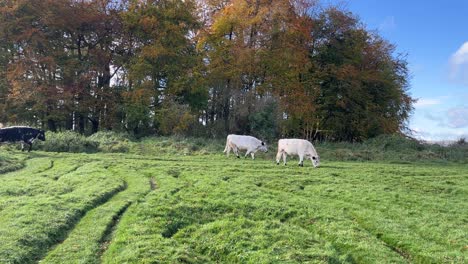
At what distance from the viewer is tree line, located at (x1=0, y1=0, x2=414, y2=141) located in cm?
3909

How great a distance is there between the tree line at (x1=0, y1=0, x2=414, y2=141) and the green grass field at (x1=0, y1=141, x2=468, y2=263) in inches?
796

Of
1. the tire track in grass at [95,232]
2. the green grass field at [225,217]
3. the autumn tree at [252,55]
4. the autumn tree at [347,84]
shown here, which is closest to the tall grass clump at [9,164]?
the green grass field at [225,217]

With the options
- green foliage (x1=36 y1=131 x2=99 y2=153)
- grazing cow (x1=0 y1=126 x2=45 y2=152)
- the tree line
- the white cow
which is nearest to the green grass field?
the white cow

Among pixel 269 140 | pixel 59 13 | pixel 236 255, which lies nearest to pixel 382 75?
pixel 269 140

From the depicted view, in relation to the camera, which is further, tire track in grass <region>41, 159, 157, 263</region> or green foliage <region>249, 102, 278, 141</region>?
green foliage <region>249, 102, 278, 141</region>

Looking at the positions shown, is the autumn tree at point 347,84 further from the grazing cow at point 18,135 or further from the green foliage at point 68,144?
the grazing cow at point 18,135

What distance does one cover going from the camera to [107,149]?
30.6 m

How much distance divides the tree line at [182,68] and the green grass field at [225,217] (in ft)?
66.3

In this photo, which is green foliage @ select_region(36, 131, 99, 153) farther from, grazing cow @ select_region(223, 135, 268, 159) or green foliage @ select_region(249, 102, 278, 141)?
green foliage @ select_region(249, 102, 278, 141)

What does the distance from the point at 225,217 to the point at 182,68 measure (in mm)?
31749

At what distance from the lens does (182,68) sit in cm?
4212

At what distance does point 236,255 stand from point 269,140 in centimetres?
2968

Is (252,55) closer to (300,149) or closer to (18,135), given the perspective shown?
(300,149)

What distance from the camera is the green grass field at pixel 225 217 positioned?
30.2 feet
